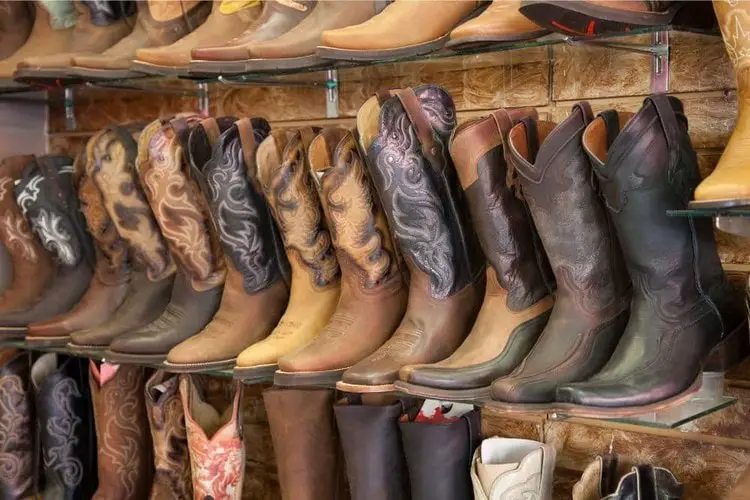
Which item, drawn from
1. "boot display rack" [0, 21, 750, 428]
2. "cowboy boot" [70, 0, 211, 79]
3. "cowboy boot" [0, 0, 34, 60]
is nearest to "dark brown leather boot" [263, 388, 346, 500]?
"boot display rack" [0, 21, 750, 428]

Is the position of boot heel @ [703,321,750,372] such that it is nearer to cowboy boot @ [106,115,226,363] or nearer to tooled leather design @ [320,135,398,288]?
tooled leather design @ [320,135,398,288]

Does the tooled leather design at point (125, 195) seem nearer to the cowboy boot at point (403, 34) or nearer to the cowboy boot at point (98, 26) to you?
the cowboy boot at point (98, 26)

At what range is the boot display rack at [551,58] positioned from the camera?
1.64 m

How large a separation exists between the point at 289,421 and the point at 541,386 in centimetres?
77

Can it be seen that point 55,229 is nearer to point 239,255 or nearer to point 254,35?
point 239,255

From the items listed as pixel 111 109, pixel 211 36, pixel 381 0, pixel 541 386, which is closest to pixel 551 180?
pixel 541 386

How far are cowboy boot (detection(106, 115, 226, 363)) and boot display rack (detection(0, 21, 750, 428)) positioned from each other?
161 millimetres

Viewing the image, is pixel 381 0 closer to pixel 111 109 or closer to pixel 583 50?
pixel 583 50

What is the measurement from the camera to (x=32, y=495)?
2814 millimetres

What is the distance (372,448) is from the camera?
2.07 metres

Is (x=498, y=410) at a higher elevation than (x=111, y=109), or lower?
lower

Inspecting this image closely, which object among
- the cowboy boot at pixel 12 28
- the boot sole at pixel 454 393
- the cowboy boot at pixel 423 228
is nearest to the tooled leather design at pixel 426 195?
the cowboy boot at pixel 423 228

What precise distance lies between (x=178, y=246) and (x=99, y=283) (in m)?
0.45

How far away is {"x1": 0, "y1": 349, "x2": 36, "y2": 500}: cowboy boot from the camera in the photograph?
276cm
